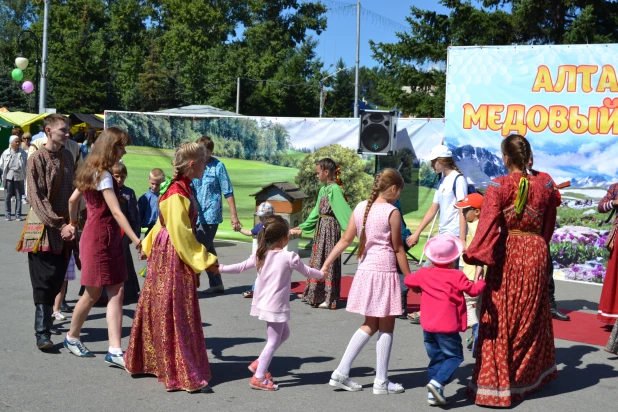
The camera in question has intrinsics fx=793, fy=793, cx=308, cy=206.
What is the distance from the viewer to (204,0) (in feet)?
222

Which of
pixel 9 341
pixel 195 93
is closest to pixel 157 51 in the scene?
pixel 195 93

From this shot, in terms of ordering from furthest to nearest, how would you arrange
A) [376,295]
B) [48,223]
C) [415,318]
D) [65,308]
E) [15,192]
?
[15,192] → [415,318] → [65,308] → [48,223] → [376,295]

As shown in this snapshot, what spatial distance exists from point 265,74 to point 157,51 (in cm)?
870

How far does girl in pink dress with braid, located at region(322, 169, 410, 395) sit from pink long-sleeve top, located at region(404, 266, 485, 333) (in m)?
0.26

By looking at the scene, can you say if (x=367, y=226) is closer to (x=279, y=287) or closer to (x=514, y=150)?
(x=279, y=287)

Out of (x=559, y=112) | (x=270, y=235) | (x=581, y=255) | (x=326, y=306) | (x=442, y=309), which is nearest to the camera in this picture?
(x=442, y=309)

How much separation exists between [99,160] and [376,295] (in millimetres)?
2275

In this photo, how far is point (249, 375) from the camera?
6.02 m

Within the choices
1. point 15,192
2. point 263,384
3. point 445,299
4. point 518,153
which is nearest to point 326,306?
point 263,384

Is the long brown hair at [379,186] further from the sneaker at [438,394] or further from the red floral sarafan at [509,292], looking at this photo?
the sneaker at [438,394]

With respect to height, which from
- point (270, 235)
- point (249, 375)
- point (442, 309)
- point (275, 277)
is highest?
point (270, 235)

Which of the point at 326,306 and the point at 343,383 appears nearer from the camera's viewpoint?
the point at 343,383

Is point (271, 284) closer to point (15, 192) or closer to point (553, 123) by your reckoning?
point (553, 123)

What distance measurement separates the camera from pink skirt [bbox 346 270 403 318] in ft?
→ 18.1
